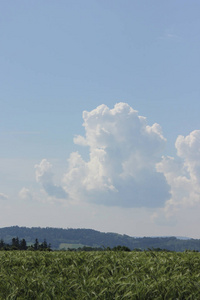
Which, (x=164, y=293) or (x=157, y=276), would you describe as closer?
(x=164, y=293)

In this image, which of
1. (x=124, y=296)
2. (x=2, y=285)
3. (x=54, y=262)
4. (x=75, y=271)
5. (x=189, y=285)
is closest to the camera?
(x=124, y=296)

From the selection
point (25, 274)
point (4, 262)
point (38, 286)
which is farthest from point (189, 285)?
point (4, 262)

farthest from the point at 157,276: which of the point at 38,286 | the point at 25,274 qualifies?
the point at 25,274

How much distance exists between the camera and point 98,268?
11352 mm

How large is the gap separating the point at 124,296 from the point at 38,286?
2640 mm

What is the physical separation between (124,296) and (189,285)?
1.91 metres

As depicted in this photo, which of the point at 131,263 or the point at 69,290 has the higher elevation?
the point at 131,263

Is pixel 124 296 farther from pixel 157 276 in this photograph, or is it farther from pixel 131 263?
pixel 131 263

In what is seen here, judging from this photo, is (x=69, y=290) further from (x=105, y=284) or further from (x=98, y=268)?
(x=98, y=268)

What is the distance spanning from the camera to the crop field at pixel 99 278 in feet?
29.5

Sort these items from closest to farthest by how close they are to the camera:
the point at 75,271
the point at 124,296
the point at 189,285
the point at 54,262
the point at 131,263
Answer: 1. the point at 124,296
2. the point at 189,285
3. the point at 75,271
4. the point at 131,263
5. the point at 54,262

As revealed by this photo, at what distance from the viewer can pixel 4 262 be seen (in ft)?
44.2

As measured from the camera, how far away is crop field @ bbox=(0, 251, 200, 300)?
8984 mm

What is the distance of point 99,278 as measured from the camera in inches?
411
